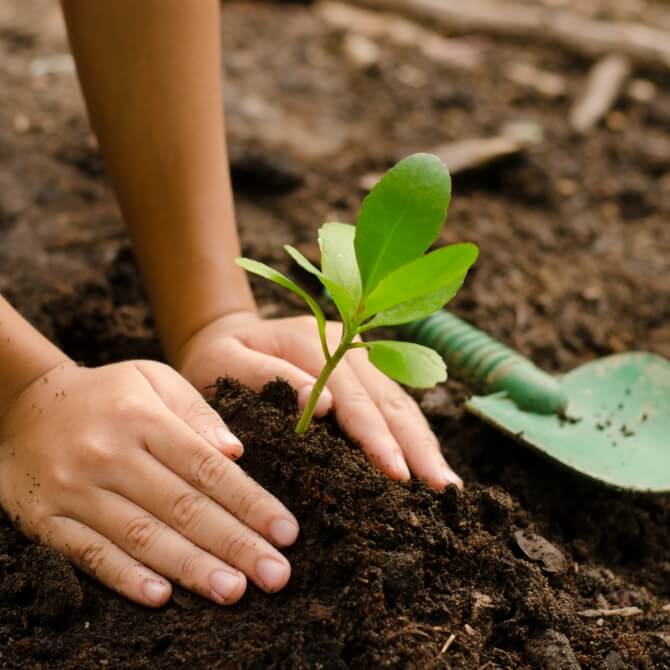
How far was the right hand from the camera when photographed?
1.11m

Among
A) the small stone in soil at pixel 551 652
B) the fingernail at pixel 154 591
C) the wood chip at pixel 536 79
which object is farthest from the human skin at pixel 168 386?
the wood chip at pixel 536 79

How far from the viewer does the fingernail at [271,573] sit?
1090 mm

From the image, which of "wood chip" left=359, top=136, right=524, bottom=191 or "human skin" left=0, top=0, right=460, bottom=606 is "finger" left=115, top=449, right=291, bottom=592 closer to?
"human skin" left=0, top=0, right=460, bottom=606

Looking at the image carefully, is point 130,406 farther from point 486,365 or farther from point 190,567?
point 486,365

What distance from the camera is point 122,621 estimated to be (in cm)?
111

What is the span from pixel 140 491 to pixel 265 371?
0.29 metres

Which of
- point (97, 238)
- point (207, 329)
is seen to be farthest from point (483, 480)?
point (97, 238)

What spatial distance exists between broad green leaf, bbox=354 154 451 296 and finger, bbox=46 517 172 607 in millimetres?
489

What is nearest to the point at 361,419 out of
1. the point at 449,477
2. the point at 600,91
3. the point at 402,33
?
the point at 449,477

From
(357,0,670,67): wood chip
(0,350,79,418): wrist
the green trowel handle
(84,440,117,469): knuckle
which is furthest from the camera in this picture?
(357,0,670,67): wood chip

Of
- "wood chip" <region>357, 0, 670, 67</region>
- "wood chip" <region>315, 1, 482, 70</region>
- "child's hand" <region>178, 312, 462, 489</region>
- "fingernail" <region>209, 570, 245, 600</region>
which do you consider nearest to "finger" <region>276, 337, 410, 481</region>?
"child's hand" <region>178, 312, 462, 489</region>

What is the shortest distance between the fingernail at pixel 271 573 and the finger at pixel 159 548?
27 mm

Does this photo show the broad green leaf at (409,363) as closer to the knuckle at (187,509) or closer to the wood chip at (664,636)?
the knuckle at (187,509)

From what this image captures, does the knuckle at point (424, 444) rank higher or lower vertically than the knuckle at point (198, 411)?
lower
